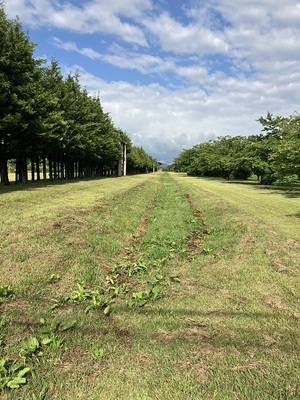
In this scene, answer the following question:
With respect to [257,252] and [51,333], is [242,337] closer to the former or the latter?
[51,333]

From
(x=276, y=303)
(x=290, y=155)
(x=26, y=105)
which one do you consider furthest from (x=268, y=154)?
(x=276, y=303)

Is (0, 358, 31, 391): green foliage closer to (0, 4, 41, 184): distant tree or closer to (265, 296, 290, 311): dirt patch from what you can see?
(265, 296, 290, 311): dirt patch

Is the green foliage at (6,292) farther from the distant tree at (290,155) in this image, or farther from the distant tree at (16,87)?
the distant tree at (290,155)

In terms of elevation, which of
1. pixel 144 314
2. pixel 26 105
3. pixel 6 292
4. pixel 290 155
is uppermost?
pixel 26 105

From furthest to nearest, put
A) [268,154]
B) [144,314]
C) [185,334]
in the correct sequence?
[268,154] → [144,314] → [185,334]

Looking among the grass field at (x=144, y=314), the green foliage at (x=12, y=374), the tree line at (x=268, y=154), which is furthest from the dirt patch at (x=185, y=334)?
the tree line at (x=268, y=154)

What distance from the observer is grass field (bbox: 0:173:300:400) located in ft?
11.6

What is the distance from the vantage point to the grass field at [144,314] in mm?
3547

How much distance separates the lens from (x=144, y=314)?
5211 mm

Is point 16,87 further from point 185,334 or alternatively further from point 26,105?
A: point 185,334

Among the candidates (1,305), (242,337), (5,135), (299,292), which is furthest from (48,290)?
(5,135)

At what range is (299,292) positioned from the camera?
6.05 meters

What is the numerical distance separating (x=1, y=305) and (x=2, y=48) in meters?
20.7

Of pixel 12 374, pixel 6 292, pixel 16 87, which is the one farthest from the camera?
pixel 16 87
